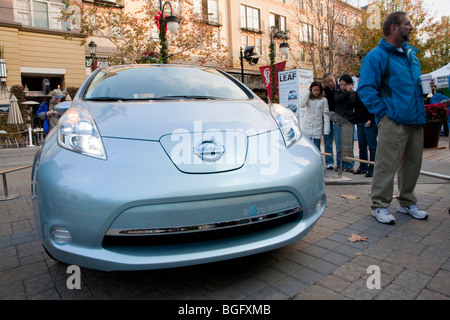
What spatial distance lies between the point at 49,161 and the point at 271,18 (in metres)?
30.4

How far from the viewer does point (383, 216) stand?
2.85 metres

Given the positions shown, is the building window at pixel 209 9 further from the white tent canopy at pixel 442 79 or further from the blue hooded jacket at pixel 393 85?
the blue hooded jacket at pixel 393 85

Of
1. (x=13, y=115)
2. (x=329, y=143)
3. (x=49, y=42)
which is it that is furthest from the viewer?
(x=49, y=42)

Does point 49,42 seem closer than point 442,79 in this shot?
No

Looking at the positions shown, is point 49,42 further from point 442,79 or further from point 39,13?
point 442,79

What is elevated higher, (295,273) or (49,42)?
(49,42)

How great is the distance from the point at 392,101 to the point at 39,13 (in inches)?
825

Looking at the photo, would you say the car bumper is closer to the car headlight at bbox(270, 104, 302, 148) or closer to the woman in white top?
the car headlight at bbox(270, 104, 302, 148)

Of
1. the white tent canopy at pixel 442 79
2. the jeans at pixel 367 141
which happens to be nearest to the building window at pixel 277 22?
the white tent canopy at pixel 442 79

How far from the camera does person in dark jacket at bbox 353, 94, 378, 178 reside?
16.8 ft

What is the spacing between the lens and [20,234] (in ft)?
9.75

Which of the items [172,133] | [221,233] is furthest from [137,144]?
[221,233]

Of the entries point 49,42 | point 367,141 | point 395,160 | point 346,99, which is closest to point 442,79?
point 367,141

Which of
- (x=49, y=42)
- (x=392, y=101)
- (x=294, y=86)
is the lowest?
(x=392, y=101)
